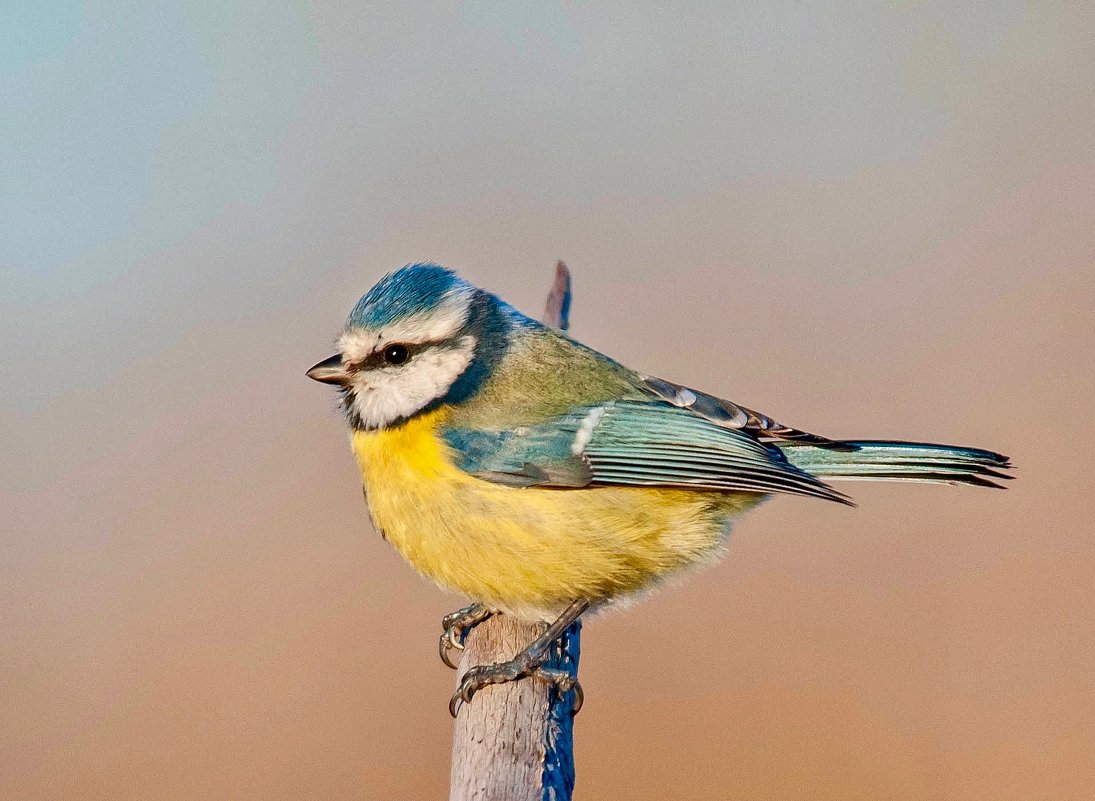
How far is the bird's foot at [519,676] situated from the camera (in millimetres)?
2033

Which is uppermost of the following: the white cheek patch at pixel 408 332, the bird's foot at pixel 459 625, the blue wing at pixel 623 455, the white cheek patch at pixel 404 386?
the white cheek patch at pixel 408 332

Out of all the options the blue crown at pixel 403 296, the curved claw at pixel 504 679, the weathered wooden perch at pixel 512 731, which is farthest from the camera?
the blue crown at pixel 403 296

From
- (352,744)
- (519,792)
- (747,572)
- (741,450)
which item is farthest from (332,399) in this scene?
(747,572)

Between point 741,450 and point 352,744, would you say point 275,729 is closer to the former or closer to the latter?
point 352,744

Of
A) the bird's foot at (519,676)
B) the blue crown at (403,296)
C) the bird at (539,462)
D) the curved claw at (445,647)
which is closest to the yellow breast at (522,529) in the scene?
the bird at (539,462)

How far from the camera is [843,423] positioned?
3973mm

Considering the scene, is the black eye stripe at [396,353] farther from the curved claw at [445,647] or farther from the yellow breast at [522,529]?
the curved claw at [445,647]

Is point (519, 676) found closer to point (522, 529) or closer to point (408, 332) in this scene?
point (522, 529)

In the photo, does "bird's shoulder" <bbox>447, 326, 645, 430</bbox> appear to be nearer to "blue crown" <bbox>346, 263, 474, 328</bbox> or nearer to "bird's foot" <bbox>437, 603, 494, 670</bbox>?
"blue crown" <bbox>346, 263, 474, 328</bbox>

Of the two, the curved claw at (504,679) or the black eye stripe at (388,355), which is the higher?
the black eye stripe at (388,355)

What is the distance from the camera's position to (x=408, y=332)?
2.16 metres

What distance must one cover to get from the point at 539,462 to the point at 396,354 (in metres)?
0.37

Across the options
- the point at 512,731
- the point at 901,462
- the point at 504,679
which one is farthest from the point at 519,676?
the point at 901,462

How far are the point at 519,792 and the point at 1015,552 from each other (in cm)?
237
